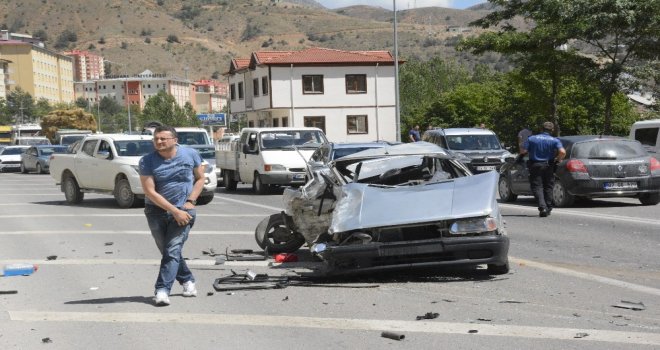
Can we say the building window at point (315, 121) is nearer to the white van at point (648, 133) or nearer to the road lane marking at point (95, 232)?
the white van at point (648, 133)

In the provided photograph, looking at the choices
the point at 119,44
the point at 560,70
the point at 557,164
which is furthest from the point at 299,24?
the point at 557,164

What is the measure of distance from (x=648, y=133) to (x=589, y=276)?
14621 mm

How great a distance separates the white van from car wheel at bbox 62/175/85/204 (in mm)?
14367

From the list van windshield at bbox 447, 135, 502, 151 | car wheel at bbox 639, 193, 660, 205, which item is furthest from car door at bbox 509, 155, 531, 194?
van windshield at bbox 447, 135, 502, 151

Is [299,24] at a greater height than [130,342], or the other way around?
[299,24]

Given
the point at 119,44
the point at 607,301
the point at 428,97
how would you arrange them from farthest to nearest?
the point at 119,44 → the point at 428,97 → the point at 607,301

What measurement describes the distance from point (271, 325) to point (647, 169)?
1220cm

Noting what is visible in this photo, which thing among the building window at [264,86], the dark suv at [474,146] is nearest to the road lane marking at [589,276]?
the dark suv at [474,146]

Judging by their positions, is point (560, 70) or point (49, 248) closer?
point (49, 248)

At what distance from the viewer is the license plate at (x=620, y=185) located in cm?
1698

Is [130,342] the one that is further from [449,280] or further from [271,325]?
[449,280]

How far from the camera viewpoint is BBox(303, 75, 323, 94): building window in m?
66.1

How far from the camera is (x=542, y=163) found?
15641mm

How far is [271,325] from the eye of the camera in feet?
23.7
